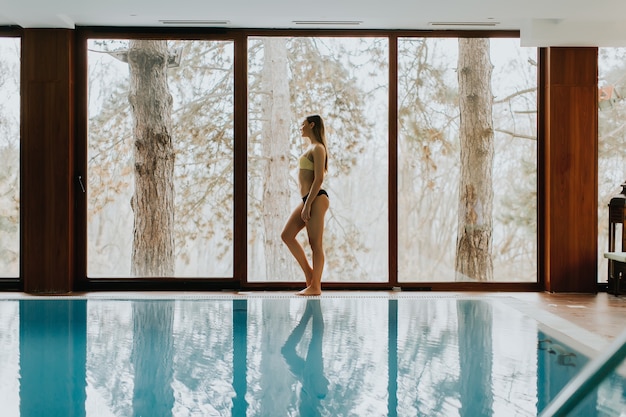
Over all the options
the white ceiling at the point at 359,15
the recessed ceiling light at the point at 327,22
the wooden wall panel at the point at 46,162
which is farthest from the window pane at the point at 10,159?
the recessed ceiling light at the point at 327,22

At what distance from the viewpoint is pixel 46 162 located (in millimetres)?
6707

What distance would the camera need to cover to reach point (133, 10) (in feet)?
20.2

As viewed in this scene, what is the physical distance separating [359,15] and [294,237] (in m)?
2.06

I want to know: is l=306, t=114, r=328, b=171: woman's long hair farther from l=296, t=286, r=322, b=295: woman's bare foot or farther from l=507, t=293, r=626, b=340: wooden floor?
l=507, t=293, r=626, b=340: wooden floor

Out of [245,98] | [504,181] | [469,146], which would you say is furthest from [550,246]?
[245,98]

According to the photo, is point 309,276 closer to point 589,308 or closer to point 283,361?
point 589,308

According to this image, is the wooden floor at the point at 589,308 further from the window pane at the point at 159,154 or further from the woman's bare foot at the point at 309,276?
the window pane at the point at 159,154

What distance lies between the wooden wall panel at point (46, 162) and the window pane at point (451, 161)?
10.5 ft

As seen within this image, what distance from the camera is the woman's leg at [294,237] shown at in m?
6.54

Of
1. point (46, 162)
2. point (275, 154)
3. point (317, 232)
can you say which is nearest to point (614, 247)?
point (317, 232)

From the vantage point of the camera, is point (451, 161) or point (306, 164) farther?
point (451, 161)

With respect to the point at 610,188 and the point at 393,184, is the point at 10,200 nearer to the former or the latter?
the point at 393,184

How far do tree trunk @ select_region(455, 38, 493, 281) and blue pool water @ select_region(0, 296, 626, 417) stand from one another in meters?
1.14

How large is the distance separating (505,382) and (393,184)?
371 centimetres
